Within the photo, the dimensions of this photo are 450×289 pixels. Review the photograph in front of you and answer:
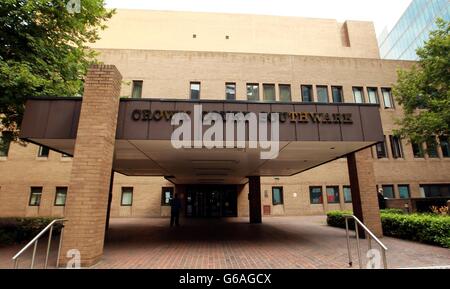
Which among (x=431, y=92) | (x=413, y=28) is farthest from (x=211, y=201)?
(x=413, y=28)

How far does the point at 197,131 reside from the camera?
687cm

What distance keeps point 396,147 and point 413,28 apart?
39546mm

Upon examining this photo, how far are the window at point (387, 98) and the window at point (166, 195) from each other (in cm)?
2170

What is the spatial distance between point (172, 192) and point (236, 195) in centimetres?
585

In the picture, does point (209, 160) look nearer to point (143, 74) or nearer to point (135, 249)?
point (135, 249)

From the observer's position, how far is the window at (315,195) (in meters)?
22.7

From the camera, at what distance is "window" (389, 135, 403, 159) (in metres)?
23.1

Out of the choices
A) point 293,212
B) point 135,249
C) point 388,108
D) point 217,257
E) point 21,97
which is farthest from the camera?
point 388,108

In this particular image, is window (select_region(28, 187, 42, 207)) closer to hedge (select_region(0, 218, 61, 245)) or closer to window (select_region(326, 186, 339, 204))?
hedge (select_region(0, 218, 61, 245))

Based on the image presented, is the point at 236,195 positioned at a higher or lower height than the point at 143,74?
lower

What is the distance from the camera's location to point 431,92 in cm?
1647

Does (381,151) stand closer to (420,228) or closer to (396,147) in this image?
(396,147)
